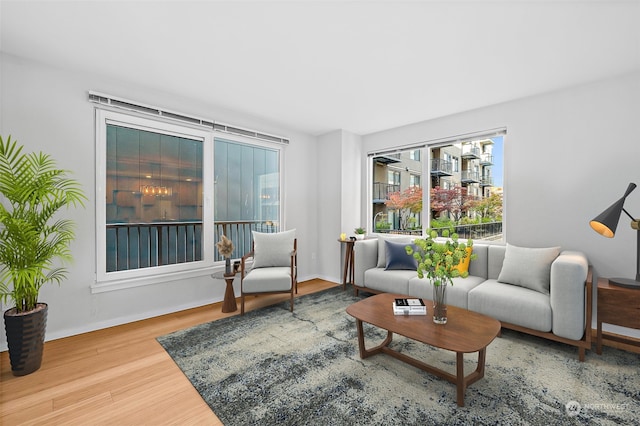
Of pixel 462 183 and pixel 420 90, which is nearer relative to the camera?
pixel 420 90

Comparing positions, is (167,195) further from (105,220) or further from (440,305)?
(440,305)

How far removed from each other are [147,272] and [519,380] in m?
3.71

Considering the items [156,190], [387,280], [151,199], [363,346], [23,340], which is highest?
[156,190]

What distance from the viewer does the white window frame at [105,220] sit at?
2945 mm

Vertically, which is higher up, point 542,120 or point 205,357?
point 542,120

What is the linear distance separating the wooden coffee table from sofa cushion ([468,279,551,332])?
2.22 ft

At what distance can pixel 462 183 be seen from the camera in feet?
13.5

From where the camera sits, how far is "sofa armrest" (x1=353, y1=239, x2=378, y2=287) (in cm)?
401

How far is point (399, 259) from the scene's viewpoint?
3789 millimetres

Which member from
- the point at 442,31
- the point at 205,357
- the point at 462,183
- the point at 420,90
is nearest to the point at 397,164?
the point at 462,183

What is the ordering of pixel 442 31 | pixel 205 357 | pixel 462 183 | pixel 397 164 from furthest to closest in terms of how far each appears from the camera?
pixel 397 164, pixel 462 183, pixel 205 357, pixel 442 31

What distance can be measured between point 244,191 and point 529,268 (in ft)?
12.4

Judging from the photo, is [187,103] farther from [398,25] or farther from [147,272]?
[398,25]

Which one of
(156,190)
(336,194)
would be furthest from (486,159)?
(156,190)
